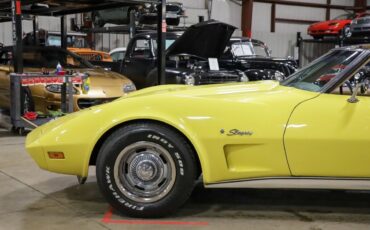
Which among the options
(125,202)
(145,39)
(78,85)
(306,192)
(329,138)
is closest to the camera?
(329,138)

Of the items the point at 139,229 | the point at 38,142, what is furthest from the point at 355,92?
the point at 38,142

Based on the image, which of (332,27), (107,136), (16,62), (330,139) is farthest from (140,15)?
(330,139)

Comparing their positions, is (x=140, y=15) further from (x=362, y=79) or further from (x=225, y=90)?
(x=362, y=79)

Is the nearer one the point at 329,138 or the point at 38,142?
the point at 329,138

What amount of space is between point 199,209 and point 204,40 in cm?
556

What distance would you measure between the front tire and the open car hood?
5276 mm

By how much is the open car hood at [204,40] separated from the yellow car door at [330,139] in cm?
536

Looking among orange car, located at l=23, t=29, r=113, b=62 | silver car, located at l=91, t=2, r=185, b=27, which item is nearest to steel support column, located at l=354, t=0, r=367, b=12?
silver car, located at l=91, t=2, r=185, b=27

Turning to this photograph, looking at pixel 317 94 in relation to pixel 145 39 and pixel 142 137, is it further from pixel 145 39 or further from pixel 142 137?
pixel 145 39

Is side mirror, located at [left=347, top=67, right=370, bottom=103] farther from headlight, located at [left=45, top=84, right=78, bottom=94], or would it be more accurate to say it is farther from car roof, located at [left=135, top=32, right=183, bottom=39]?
car roof, located at [left=135, top=32, right=183, bottom=39]

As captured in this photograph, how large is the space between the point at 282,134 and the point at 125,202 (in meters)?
1.23

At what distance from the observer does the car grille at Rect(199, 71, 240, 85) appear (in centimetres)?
885

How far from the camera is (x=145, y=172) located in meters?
3.59

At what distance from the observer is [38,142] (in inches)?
145
